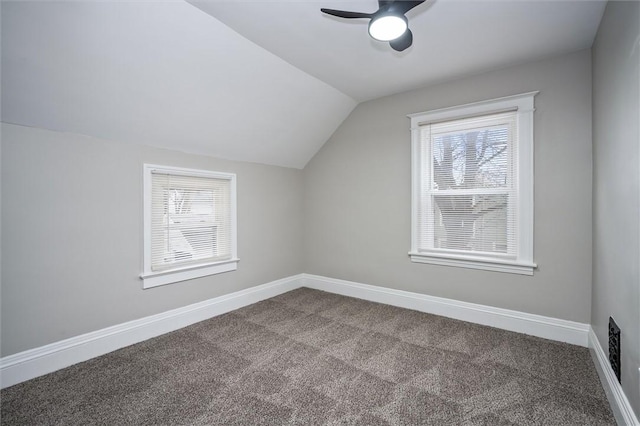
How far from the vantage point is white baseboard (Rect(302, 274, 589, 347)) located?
2705 mm

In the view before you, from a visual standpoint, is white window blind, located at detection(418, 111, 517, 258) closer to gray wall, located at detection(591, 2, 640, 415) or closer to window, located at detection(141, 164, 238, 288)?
gray wall, located at detection(591, 2, 640, 415)

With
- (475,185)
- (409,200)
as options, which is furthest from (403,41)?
(409,200)

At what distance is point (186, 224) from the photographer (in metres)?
3.23

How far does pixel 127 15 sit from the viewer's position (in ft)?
6.44

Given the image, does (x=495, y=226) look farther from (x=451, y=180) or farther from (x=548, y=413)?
(x=548, y=413)

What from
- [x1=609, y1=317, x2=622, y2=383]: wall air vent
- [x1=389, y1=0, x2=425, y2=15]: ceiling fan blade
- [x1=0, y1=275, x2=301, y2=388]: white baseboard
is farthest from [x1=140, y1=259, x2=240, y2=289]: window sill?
[x1=609, y1=317, x2=622, y2=383]: wall air vent

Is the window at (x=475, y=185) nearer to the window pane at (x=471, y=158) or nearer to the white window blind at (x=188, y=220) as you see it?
the window pane at (x=471, y=158)

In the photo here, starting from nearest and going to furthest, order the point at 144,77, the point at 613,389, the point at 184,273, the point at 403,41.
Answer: the point at 613,389 → the point at 403,41 → the point at 144,77 → the point at 184,273

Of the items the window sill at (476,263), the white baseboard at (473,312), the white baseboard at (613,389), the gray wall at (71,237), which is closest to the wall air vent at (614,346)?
the white baseboard at (613,389)

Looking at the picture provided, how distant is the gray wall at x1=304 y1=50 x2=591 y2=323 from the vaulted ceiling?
0.79ft

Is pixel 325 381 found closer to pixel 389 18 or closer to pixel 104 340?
pixel 104 340

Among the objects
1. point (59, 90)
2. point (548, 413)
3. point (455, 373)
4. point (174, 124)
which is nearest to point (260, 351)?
point (455, 373)

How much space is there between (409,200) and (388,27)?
A: 211 centimetres

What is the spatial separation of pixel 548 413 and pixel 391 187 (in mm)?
2510
